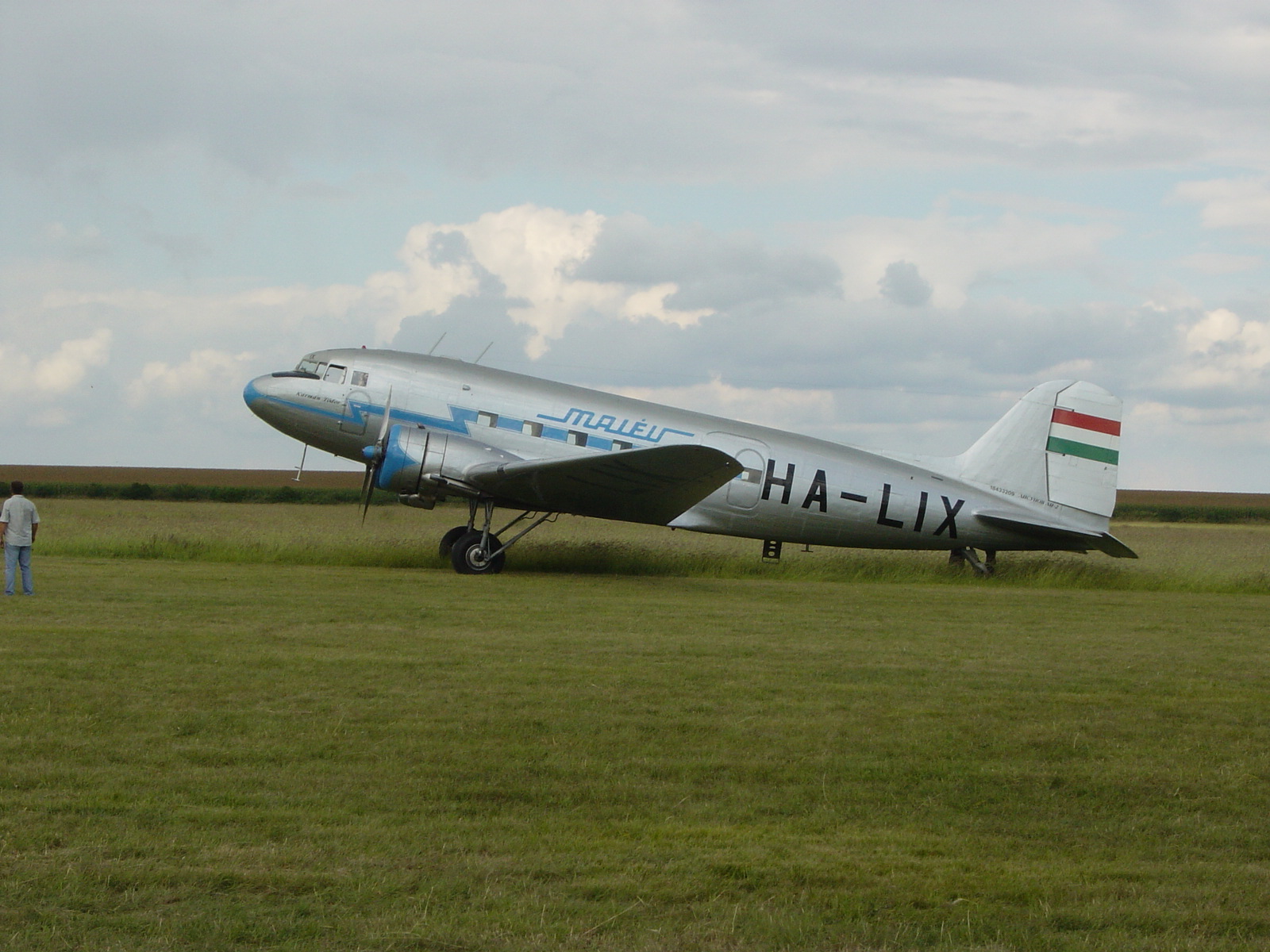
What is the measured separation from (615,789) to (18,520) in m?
10.9

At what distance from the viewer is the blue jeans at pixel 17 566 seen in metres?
13.4

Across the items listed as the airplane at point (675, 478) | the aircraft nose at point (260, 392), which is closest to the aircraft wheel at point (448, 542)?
the airplane at point (675, 478)

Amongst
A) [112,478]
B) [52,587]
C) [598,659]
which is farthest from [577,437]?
[112,478]

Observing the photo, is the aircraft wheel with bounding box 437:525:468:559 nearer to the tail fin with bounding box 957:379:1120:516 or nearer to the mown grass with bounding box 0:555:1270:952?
the mown grass with bounding box 0:555:1270:952

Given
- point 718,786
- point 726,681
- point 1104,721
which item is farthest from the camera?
point 726,681

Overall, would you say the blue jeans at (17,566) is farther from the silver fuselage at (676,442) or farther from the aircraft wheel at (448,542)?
the aircraft wheel at (448,542)

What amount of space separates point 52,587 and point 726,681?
9376 mm

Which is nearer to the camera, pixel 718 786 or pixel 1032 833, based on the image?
pixel 1032 833

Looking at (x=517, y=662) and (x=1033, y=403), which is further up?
(x=1033, y=403)

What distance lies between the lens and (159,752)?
20.3ft

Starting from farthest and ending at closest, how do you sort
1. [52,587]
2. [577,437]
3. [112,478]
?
[112,478] < [577,437] < [52,587]

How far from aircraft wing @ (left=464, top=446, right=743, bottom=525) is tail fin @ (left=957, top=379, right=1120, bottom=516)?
5.84m

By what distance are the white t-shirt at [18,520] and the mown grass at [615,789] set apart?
2.98 metres

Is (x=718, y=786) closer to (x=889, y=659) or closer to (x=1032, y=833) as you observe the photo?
(x=1032, y=833)
